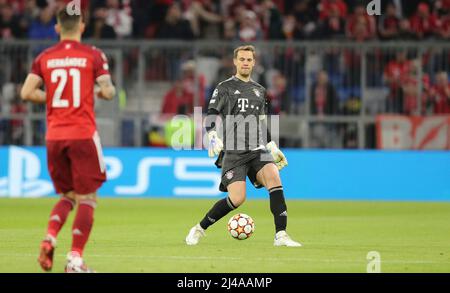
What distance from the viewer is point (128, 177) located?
22.6m

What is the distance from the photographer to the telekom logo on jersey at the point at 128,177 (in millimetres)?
22266

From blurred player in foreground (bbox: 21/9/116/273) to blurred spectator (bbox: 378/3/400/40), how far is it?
15.5 m

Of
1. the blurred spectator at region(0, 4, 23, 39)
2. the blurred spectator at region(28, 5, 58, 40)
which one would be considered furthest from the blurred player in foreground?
the blurred spectator at region(0, 4, 23, 39)

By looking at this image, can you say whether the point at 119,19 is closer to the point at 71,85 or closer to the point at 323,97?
the point at 323,97

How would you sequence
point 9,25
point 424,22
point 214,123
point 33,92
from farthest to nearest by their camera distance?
point 424,22 < point 9,25 < point 214,123 < point 33,92

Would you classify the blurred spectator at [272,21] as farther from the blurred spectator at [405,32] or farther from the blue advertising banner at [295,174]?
the blue advertising banner at [295,174]

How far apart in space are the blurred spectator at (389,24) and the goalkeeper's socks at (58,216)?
15477 millimetres

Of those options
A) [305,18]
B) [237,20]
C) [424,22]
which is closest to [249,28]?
[237,20]

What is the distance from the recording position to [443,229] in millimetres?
15664

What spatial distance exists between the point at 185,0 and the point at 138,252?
14963mm

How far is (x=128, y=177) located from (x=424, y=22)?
25.5ft

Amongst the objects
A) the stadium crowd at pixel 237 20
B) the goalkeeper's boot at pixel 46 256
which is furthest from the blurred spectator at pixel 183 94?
the goalkeeper's boot at pixel 46 256

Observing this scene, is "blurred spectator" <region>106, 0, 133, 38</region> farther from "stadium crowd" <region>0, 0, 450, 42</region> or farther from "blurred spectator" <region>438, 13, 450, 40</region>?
"blurred spectator" <region>438, 13, 450, 40</region>
